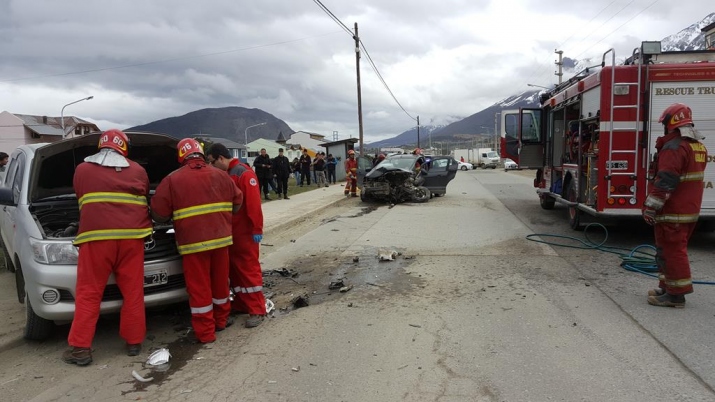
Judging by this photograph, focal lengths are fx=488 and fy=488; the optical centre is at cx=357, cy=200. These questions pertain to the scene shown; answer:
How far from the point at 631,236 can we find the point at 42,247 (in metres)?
8.63

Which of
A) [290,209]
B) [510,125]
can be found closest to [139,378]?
[290,209]

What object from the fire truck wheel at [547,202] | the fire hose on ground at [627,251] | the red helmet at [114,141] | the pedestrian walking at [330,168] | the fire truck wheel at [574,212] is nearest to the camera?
the red helmet at [114,141]

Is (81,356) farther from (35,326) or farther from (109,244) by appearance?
(109,244)

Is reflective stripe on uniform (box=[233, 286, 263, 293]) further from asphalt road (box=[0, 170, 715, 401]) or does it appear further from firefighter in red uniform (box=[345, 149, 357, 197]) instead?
firefighter in red uniform (box=[345, 149, 357, 197])

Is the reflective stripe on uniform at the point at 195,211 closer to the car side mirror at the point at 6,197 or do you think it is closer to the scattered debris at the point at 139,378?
the scattered debris at the point at 139,378

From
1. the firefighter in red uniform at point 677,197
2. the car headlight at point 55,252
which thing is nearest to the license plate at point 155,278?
the car headlight at point 55,252

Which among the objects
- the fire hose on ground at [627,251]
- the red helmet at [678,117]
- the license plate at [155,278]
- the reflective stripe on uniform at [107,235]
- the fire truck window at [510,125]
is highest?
the fire truck window at [510,125]

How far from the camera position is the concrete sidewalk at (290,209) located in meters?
Answer: 10.9

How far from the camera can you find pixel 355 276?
6.23m

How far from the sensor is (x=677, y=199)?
15.4ft

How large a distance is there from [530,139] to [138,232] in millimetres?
10173

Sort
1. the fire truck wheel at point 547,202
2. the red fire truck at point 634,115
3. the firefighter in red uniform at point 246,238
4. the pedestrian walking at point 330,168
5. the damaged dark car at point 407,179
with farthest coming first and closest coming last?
the pedestrian walking at point 330,168, the damaged dark car at point 407,179, the fire truck wheel at point 547,202, the red fire truck at point 634,115, the firefighter in red uniform at point 246,238

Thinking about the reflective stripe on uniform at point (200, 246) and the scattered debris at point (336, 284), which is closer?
the reflective stripe on uniform at point (200, 246)

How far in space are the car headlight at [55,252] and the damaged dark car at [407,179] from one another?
11444 mm
